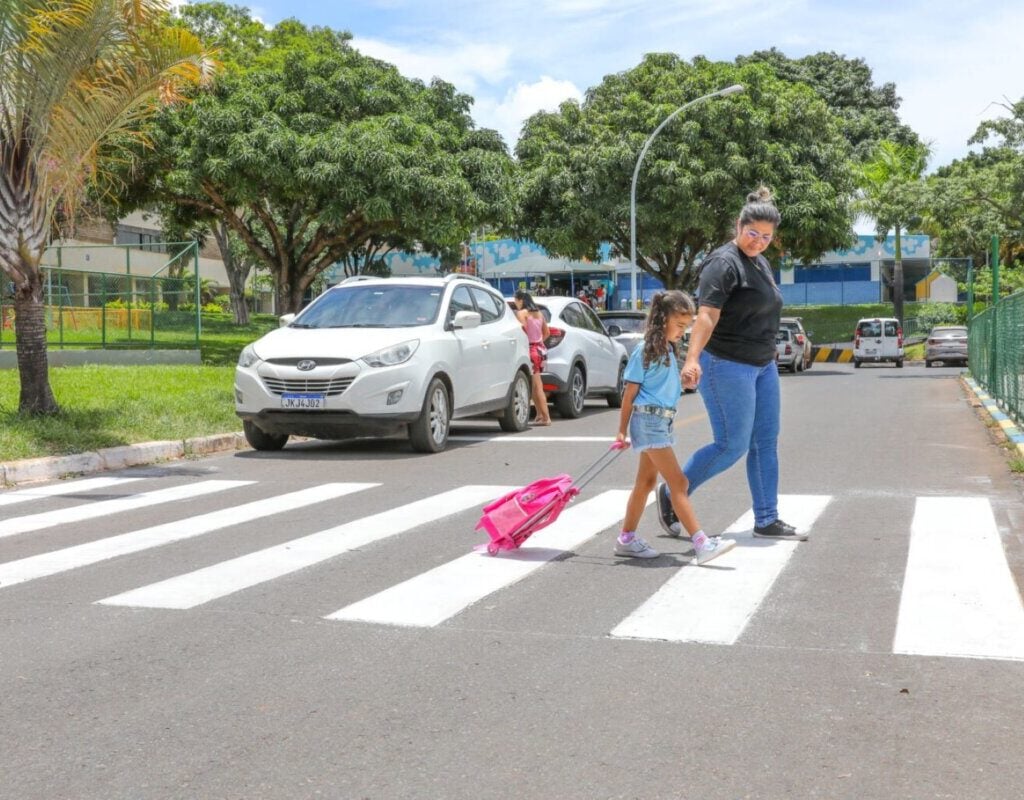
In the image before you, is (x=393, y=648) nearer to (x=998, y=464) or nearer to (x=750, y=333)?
(x=750, y=333)

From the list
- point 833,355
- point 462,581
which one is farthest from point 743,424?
point 833,355

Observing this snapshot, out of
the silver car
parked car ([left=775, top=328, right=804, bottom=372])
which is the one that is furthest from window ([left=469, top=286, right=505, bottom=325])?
parked car ([left=775, top=328, right=804, bottom=372])

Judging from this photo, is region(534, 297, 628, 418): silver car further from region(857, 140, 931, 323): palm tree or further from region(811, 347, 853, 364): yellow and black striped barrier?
region(811, 347, 853, 364): yellow and black striped barrier

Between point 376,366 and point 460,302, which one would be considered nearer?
point 376,366

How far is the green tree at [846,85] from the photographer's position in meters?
68.9

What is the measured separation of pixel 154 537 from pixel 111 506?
1.61 m

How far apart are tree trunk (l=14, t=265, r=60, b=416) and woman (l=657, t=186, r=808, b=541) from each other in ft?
26.1

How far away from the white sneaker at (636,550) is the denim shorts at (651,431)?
0.56 m

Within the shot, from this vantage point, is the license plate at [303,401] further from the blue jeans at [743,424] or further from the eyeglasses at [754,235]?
the eyeglasses at [754,235]

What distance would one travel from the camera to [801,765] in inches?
150

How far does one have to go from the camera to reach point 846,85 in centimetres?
7019

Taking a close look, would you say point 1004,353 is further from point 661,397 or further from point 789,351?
point 789,351

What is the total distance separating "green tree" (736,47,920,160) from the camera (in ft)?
226

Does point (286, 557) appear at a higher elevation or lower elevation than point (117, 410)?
lower
